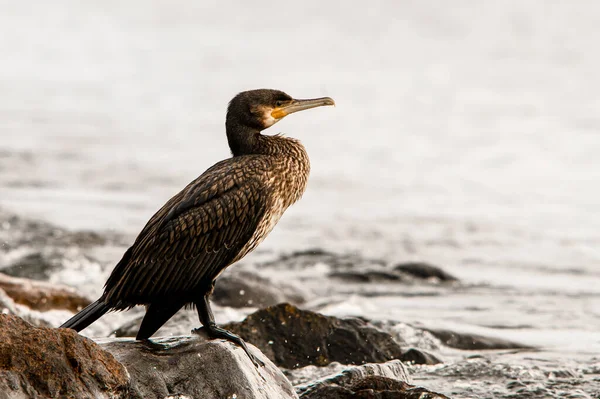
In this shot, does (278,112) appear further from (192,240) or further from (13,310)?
(13,310)

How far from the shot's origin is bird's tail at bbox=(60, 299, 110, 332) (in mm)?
5793

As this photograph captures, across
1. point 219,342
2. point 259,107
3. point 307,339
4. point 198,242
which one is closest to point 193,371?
point 219,342

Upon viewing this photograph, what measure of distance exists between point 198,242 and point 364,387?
1348 millimetres

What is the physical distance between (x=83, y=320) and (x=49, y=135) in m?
21.5

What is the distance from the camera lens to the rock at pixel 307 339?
787 centimetres

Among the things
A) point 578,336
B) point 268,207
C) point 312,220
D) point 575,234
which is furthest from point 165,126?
point 268,207

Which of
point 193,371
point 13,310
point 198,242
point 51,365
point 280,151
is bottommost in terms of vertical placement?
point 13,310

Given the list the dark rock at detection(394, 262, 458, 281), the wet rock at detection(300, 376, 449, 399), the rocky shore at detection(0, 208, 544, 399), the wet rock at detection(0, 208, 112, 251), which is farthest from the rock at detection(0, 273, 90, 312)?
the dark rock at detection(394, 262, 458, 281)

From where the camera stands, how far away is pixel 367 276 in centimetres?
1279

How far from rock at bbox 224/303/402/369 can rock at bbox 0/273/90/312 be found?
2.40 metres

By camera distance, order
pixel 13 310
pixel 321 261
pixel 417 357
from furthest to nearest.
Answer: pixel 321 261 → pixel 13 310 → pixel 417 357

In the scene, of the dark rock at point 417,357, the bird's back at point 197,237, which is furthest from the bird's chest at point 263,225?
the dark rock at point 417,357

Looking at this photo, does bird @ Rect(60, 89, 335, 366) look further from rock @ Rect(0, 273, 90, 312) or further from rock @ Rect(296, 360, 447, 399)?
rock @ Rect(0, 273, 90, 312)

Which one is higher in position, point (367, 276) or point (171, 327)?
point (171, 327)
